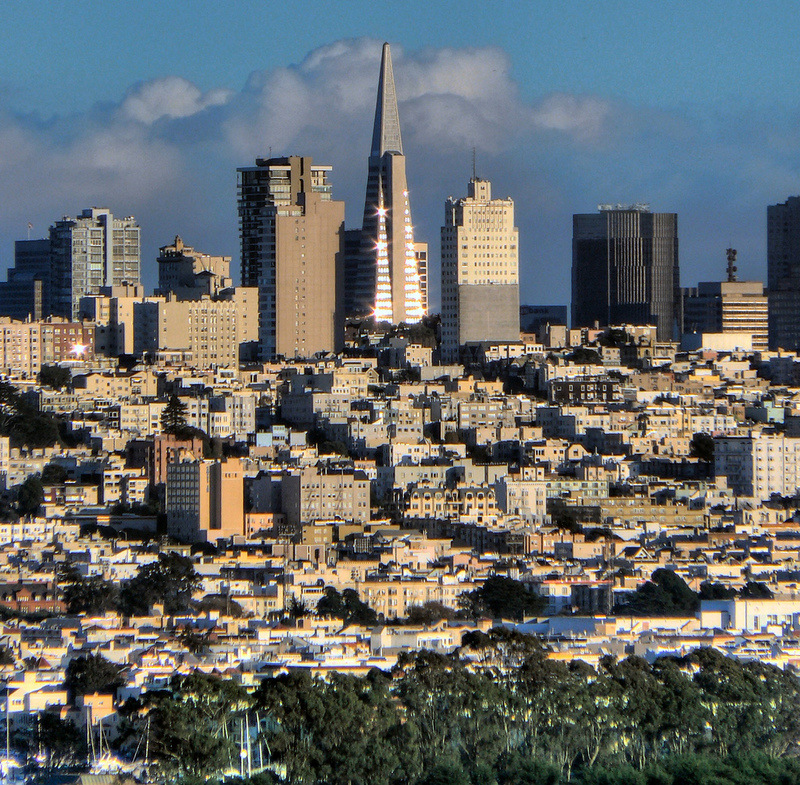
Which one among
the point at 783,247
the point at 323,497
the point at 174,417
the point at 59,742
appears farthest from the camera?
the point at 783,247

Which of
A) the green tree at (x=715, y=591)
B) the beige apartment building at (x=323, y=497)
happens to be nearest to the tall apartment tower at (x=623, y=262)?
the beige apartment building at (x=323, y=497)

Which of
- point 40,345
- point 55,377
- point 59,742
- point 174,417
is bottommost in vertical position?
point 59,742

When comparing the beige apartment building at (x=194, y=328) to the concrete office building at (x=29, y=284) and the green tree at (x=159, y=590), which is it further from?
the green tree at (x=159, y=590)

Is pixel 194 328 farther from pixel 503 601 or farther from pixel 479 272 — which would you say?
pixel 503 601

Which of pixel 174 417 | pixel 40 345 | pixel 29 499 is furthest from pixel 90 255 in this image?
pixel 29 499

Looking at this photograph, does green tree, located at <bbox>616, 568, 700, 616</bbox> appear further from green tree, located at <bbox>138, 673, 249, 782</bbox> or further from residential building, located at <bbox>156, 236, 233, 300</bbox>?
residential building, located at <bbox>156, 236, 233, 300</bbox>

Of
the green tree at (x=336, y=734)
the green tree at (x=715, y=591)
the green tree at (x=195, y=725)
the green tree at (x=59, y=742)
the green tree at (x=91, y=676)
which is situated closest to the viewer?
the green tree at (x=336, y=734)
